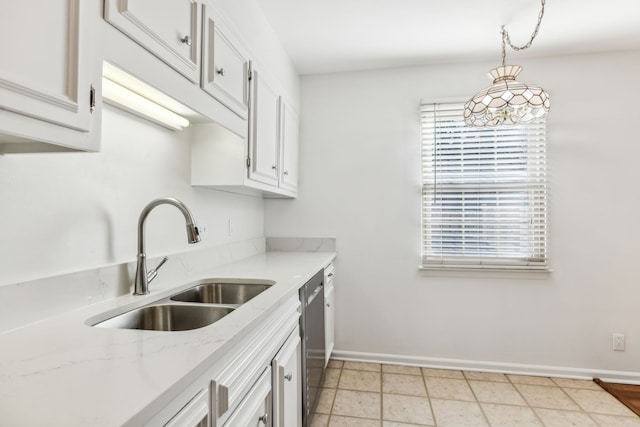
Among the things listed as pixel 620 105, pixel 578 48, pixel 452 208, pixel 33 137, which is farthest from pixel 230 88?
pixel 620 105

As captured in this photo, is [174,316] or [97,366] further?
[174,316]

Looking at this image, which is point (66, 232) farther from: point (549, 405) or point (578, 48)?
point (578, 48)

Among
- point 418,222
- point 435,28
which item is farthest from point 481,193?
point 435,28

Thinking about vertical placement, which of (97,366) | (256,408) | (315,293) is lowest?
(256,408)

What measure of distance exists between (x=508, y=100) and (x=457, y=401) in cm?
185

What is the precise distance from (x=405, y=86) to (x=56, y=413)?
287 cm

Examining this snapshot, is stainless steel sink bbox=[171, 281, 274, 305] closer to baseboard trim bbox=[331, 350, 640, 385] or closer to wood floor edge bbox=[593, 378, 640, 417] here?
baseboard trim bbox=[331, 350, 640, 385]

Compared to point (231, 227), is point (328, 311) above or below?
below

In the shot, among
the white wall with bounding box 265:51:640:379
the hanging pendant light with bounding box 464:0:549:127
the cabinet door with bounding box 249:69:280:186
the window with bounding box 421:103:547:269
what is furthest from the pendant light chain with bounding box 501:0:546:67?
the cabinet door with bounding box 249:69:280:186

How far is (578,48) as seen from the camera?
8.19 ft

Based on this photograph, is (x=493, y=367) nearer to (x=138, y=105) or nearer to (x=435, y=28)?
(x=435, y=28)

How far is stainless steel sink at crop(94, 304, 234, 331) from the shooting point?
1.22m

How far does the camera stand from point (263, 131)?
1994mm

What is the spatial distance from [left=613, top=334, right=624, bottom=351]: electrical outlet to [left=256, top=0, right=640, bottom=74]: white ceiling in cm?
207
